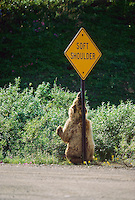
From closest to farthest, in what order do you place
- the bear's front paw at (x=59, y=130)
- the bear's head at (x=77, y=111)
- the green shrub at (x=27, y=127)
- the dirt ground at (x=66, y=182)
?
the dirt ground at (x=66, y=182), the bear's front paw at (x=59, y=130), the bear's head at (x=77, y=111), the green shrub at (x=27, y=127)

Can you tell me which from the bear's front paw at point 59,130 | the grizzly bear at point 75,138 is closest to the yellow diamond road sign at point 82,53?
the grizzly bear at point 75,138

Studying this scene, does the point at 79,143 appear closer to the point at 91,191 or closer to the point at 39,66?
the point at 91,191

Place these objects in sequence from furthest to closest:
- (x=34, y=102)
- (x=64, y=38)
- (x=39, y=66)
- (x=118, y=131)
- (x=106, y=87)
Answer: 1. (x=64, y=38)
2. (x=39, y=66)
3. (x=106, y=87)
4. (x=34, y=102)
5. (x=118, y=131)

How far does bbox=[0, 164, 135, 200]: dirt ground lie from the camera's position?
165 inches

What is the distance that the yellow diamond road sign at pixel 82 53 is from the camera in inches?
253

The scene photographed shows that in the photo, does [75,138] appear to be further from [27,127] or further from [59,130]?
[27,127]

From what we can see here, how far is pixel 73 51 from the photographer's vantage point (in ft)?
21.1

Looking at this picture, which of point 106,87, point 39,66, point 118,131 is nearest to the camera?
point 118,131

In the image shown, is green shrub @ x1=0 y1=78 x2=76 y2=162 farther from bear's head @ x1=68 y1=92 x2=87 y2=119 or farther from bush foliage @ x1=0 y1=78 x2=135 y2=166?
bear's head @ x1=68 y1=92 x2=87 y2=119

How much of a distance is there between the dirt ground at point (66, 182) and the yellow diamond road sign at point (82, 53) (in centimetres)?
194

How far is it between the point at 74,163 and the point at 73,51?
226 cm

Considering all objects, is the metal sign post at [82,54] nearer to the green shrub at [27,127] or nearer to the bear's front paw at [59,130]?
the bear's front paw at [59,130]

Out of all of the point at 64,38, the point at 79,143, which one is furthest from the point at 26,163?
the point at 64,38

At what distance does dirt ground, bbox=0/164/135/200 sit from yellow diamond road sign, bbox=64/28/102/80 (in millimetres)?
1939
